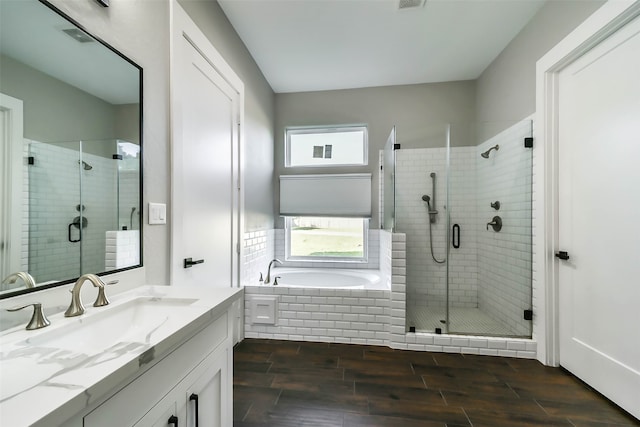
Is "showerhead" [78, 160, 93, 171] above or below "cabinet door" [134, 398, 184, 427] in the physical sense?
above

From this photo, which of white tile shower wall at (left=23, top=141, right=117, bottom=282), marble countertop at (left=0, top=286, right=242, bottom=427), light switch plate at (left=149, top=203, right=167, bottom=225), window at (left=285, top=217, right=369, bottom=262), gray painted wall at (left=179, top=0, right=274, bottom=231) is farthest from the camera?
window at (left=285, top=217, right=369, bottom=262)

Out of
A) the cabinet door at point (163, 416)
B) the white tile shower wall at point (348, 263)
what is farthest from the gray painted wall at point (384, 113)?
the cabinet door at point (163, 416)

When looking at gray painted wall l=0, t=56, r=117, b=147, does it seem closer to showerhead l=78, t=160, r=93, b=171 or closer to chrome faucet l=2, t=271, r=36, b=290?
showerhead l=78, t=160, r=93, b=171

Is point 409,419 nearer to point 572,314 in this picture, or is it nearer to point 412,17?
point 572,314

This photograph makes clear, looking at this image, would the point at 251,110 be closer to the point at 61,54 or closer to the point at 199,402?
the point at 61,54

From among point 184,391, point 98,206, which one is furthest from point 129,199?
point 184,391

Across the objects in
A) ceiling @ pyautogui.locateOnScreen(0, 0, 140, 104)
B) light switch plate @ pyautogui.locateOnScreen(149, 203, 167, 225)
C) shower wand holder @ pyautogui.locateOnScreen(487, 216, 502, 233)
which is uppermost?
ceiling @ pyautogui.locateOnScreen(0, 0, 140, 104)

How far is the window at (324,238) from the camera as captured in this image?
360 cm

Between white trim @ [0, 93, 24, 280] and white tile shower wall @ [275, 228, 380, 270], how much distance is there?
2.83m

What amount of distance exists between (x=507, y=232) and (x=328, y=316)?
190 centimetres

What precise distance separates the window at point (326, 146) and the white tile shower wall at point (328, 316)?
5.97ft

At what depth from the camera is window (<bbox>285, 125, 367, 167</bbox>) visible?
3.59 meters

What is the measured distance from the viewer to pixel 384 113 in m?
3.47

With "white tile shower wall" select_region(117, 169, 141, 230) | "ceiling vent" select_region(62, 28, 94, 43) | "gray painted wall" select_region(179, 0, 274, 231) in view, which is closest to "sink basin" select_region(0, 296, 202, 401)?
"white tile shower wall" select_region(117, 169, 141, 230)
